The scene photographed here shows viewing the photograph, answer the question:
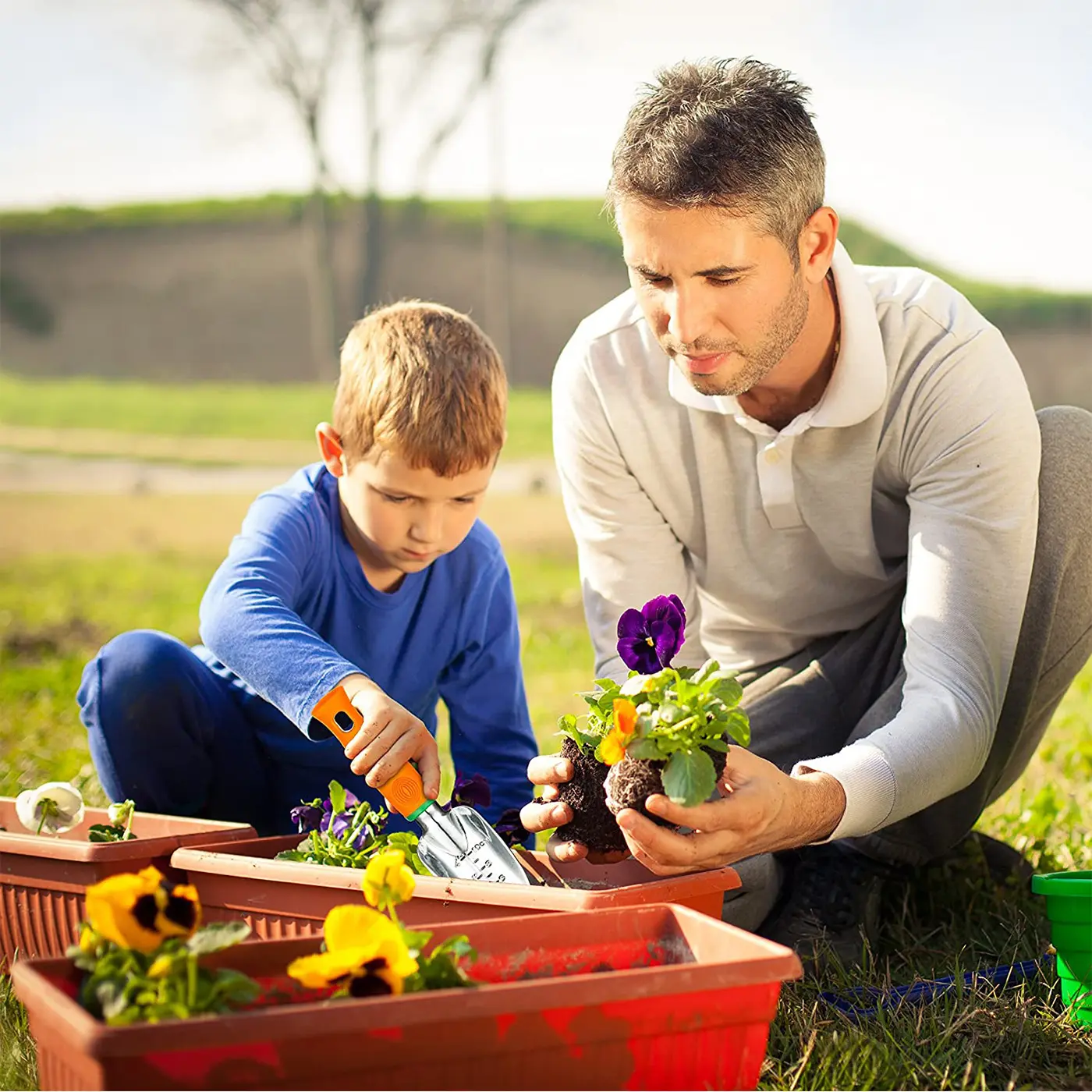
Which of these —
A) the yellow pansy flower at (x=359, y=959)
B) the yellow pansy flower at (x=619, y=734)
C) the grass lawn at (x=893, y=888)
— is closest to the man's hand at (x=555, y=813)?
the yellow pansy flower at (x=619, y=734)

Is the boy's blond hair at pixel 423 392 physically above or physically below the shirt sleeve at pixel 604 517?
above

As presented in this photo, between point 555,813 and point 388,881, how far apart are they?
491mm

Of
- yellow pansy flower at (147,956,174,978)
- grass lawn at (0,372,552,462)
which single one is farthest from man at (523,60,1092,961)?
grass lawn at (0,372,552,462)

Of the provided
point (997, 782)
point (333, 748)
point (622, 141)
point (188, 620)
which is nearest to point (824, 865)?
point (997, 782)

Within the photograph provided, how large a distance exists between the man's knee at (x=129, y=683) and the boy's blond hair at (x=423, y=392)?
0.51 meters

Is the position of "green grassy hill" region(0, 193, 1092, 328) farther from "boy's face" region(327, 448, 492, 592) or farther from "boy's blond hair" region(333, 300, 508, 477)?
"boy's face" region(327, 448, 492, 592)

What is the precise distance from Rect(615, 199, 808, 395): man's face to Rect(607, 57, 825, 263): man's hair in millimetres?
30

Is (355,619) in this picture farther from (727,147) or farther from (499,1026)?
(499,1026)

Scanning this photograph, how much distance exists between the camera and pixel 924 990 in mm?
1922

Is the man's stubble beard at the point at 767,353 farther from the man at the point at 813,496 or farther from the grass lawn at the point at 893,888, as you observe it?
the grass lawn at the point at 893,888

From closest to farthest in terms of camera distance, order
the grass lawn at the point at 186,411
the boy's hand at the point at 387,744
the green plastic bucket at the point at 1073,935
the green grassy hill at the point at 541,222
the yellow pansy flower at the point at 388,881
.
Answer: the yellow pansy flower at the point at 388,881 → the green plastic bucket at the point at 1073,935 → the boy's hand at the point at 387,744 → the grass lawn at the point at 186,411 → the green grassy hill at the point at 541,222

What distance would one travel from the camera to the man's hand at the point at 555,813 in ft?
6.15

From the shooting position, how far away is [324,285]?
47.9ft

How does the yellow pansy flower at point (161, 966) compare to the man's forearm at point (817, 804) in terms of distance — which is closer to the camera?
the yellow pansy flower at point (161, 966)
